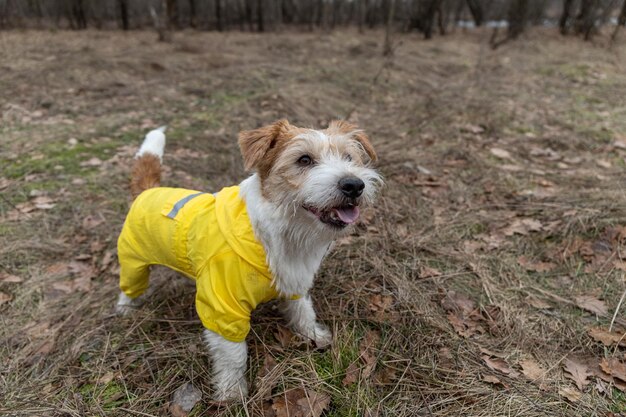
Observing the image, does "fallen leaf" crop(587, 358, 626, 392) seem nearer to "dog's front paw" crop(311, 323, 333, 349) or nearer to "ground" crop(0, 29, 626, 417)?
"ground" crop(0, 29, 626, 417)

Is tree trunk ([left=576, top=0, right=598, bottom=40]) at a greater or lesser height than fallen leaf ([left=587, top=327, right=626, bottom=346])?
greater

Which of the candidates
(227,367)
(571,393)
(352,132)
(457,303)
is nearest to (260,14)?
(352,132)

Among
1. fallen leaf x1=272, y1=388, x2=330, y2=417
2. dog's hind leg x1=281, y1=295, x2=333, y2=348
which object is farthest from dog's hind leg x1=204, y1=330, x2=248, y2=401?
dog's hind leg x1=281, y1=295, x2=333, y2=348

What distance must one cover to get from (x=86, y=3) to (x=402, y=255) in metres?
22.1

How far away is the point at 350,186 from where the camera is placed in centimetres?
231

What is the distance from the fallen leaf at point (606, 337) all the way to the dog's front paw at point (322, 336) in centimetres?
191

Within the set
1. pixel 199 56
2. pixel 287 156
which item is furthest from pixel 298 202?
pixel 199 56

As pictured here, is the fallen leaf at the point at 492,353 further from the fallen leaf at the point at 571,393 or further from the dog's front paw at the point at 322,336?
the dog's front paw at the point at 322,336

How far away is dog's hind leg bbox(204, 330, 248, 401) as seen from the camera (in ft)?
8.31

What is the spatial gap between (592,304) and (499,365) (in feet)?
3.62

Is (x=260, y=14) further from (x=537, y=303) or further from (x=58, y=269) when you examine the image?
(x=537, y=303)

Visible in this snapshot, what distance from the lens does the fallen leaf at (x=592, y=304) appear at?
3008 millimetres

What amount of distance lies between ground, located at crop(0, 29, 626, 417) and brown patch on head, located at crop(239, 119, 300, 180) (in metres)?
1.30

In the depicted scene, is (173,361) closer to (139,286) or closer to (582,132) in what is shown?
(139,286)
